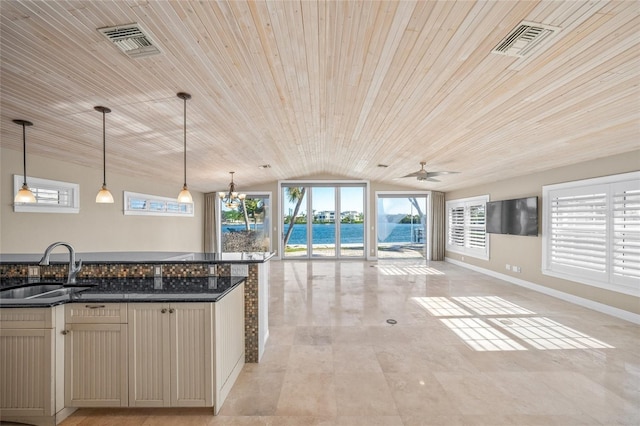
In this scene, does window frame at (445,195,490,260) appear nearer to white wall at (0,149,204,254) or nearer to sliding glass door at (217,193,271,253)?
sliding glass door at (217,193,271,253)

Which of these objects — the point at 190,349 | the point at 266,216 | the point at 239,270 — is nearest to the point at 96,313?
the point at 190,349

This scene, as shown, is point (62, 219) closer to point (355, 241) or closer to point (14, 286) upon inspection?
point (14, 286)

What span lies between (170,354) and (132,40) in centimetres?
225

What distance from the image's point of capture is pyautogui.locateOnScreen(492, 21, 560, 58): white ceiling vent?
1.73m

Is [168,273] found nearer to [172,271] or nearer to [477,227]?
[172,271]

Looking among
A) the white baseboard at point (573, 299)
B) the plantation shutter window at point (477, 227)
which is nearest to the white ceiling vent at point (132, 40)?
the white baseboard at point (573, 299)

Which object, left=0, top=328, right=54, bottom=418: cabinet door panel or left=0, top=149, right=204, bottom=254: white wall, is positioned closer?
left=0, top=328, right=54, bottom=418: cabinet door panel

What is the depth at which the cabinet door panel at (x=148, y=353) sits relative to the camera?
2.00m

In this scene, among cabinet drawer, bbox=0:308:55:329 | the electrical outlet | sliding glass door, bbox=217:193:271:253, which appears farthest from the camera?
sliding glass door, bbox=217:193:271:253

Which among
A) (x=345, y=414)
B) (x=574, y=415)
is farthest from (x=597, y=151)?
(x=345, y=414)

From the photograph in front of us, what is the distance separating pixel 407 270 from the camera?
7398 millimetres

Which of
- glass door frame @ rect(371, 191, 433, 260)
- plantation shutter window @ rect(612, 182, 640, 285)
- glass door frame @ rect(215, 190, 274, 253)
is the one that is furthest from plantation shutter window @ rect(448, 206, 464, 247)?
glass door frame @ rect(215, 190, 274, 253)

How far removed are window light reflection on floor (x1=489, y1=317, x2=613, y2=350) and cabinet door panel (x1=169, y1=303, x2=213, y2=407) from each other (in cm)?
345

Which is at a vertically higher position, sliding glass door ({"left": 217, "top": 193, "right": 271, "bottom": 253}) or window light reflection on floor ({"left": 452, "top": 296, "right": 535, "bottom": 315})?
sliding glass door ({"left": 217, "top": 193, "right": 271, "bottom": 253})
